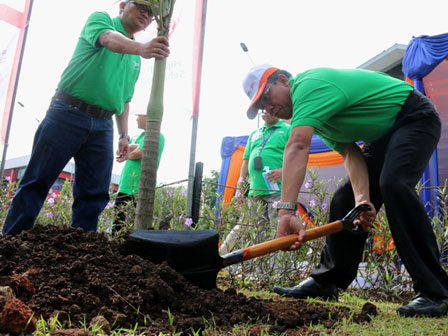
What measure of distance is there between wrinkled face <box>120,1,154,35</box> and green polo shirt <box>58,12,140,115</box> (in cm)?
15

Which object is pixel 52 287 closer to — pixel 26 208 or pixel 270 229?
pixel 26 208

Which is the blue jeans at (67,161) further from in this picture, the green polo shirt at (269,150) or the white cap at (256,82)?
the green polo shirt at (269,150)

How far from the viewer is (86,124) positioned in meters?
2.90

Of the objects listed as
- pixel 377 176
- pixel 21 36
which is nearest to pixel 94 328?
pixel 377 176

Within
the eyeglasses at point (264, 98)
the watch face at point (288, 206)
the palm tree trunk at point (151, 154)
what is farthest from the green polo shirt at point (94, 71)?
the watch face at point (288, 206)

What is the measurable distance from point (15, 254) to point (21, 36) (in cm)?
618

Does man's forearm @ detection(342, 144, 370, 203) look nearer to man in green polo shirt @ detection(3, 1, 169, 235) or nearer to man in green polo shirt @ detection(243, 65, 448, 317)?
man in green polo shirt @ detection(243, 65, 448, 317)

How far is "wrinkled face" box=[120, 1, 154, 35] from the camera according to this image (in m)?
3.06

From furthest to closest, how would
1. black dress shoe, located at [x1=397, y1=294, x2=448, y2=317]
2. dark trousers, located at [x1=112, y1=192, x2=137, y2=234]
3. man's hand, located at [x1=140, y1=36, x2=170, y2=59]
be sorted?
dark trousers, located at [x1=112, y1=192, x2=137, y2=234]
man's hand, located at [x1=140, y1=36, x2=170, y2=59]
black dress shoe, located at [x1=397, y1=294, x2=448, y2=317]

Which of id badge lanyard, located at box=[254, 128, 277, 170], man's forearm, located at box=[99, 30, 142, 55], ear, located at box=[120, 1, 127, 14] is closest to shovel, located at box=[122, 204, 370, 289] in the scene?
man's forearm, located at box=[99, 30, 142, 55]

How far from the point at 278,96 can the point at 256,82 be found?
19cm

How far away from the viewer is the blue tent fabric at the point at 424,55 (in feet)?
20.2

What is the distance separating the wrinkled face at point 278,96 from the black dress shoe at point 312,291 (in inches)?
49.6

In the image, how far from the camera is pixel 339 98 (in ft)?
7.61
